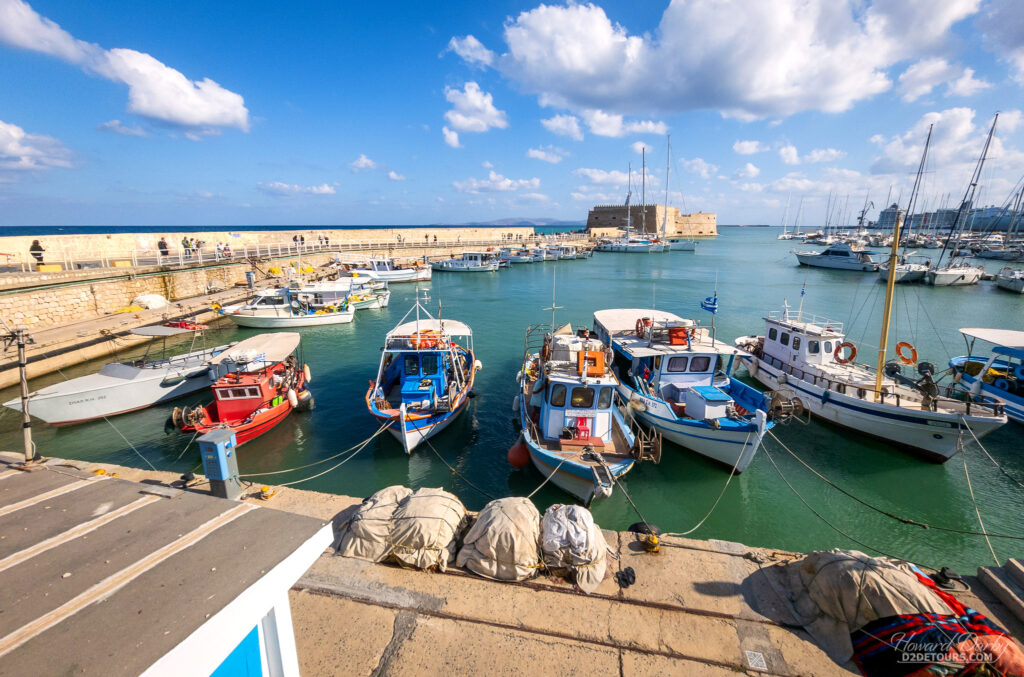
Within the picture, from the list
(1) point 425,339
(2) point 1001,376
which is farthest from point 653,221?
(1) point 425,339

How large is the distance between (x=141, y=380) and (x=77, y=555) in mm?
17569

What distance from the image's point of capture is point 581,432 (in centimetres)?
1217

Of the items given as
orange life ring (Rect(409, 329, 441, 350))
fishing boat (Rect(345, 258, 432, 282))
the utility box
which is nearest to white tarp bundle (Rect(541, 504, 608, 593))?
the utility box

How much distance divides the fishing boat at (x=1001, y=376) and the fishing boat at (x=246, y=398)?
25861 mm

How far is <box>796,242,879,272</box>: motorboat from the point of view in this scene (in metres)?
62.5

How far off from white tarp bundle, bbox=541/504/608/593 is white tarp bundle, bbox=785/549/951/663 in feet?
9.39

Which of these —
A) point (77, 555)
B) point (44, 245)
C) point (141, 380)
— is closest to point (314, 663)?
point (77, 555)

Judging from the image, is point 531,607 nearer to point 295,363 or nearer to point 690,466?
point 690,466

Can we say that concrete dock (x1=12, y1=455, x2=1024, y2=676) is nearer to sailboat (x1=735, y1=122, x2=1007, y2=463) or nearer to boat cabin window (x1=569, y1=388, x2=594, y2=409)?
boat cabin window (x1=569, y1=388, x2=594, y2=409)

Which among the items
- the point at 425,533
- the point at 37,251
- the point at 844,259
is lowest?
the point at 425,533

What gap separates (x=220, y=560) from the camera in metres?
3.12

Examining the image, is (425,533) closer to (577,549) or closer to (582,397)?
(577,549)

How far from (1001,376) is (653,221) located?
4788 inches

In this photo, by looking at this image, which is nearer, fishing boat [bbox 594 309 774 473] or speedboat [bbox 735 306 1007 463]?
fishing boat [bbox 594 309 774 473]
